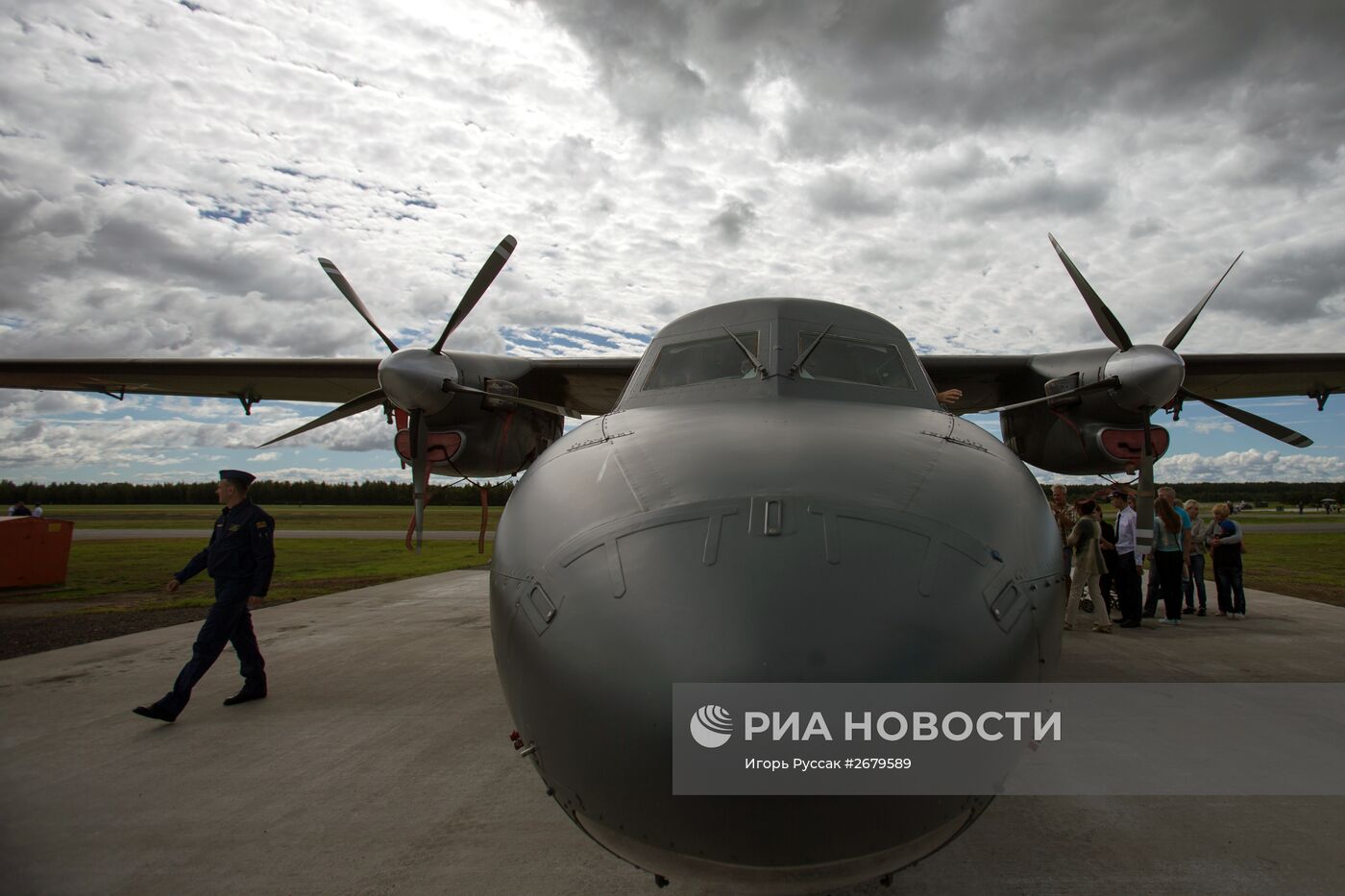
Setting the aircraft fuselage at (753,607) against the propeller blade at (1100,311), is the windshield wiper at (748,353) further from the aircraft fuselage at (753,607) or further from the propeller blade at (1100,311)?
the propeller blade at (1100,311)

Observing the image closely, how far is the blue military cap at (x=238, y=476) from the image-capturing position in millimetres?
6055

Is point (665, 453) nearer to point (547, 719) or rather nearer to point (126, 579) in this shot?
point (547, 719)

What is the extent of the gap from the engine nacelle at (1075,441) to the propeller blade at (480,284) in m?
5.42

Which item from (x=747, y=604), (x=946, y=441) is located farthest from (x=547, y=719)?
(x=946, y=441)

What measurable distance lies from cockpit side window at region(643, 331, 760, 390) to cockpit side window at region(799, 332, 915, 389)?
0.33 m

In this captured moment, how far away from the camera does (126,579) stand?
1597 cm

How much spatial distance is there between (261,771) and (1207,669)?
8207mm

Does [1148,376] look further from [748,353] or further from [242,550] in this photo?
[242,550]

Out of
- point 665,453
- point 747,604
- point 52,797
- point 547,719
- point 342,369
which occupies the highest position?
point 342,369

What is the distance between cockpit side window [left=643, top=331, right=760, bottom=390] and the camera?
161 inches

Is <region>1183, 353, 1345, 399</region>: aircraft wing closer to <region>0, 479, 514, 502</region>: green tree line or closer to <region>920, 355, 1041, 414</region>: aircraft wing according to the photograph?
<region>920, 355, 1041, 414</region>: aircraft wing

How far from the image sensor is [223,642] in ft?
18.6

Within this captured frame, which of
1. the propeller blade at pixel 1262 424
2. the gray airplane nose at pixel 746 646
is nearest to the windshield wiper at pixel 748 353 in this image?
the gray airplane nose at pixel 746 646

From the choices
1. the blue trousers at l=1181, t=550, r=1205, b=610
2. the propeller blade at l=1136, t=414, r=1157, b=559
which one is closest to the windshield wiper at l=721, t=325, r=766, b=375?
the propeller blade at l=1136, t=414, r=1157, b=559
